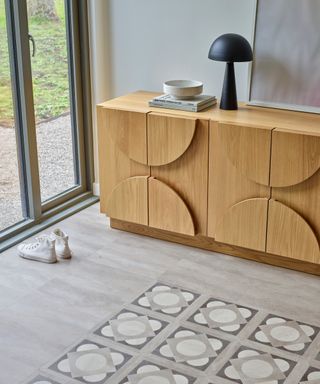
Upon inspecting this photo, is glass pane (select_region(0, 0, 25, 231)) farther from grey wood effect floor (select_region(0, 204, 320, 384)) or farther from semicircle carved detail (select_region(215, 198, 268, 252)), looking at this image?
semicircle carved detail (select_region(215, 198, 268, 252))

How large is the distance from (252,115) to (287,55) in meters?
0.36

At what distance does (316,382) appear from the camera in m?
2.35

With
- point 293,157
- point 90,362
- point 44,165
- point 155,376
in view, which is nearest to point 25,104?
point 44,165

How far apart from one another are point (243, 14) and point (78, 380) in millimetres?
2018

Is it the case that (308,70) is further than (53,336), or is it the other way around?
(308,70)

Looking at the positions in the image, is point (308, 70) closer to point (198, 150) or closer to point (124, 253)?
point (198, 150)

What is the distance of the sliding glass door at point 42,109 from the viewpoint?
339 cm

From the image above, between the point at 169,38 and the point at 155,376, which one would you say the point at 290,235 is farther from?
the point at 169,38

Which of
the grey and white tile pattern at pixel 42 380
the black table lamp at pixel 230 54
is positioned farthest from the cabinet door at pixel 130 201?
the grey and white tile pattern at pixel 42 380

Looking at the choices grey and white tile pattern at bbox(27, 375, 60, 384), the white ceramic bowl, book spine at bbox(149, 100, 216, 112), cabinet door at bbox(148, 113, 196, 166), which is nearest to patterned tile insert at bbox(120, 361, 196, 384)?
grey and white tile pattern at bbox(27, 375, 60, 384)

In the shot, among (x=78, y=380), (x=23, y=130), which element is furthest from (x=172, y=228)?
(x=78, y=380)

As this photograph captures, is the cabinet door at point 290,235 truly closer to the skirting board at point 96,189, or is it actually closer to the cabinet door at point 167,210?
the cabinet door at point 167,210

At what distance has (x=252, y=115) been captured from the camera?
10.4 ft

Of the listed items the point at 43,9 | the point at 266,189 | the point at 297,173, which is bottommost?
the point at 266,189
